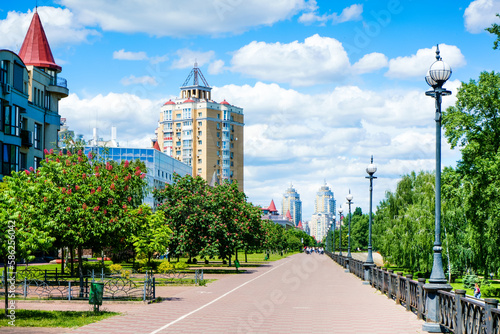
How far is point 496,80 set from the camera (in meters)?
29.2

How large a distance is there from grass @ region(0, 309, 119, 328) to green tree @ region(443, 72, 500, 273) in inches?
793

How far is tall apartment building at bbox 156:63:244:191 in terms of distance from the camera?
149 metres

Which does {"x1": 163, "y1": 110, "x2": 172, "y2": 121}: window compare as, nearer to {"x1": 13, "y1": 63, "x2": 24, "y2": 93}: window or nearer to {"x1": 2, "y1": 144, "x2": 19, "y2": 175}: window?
{"x1": 13, "y1": 63, "x2": 24, "y2": 93}: window

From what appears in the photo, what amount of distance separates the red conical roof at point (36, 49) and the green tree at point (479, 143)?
4040cm

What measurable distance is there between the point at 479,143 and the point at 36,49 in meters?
43.6

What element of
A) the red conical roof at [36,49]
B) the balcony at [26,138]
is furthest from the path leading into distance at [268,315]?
the red conical roof at [36,49]

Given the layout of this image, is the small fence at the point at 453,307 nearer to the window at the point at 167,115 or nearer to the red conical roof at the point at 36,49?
the red conical roof at the point at 36,49

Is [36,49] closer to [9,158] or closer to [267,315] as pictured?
[9,158]

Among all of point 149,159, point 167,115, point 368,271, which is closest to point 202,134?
point 167,115

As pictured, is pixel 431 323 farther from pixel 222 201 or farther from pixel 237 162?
pixel 237 162

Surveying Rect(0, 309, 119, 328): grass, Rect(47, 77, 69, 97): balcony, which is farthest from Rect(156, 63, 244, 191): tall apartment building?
Rect(0, 309, 119, 328): grass

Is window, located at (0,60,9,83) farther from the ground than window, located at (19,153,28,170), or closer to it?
farther from the ground

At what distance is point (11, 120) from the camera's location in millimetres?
44844

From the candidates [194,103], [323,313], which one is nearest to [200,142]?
[194,103]
